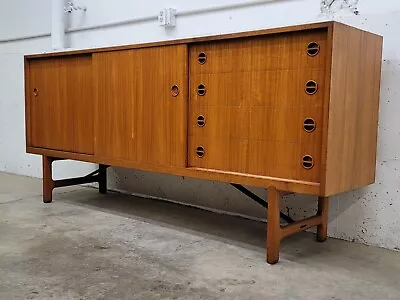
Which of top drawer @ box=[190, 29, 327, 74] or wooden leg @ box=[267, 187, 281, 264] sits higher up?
top drawer @ box=[190, 29, 327, 74]

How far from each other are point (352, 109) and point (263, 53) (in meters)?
0.44

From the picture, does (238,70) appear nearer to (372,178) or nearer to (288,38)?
(288,38)

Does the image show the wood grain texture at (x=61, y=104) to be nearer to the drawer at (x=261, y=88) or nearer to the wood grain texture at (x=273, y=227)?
the drawer at (x=261, y=88)

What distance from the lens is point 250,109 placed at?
1.92m

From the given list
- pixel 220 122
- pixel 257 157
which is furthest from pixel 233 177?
pixel 220 122

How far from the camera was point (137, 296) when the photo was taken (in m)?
1.54

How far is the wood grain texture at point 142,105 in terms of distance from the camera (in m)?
2.17

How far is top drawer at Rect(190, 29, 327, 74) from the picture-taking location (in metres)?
1.72

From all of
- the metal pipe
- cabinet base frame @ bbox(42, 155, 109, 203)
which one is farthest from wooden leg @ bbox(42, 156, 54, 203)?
the metal pipe

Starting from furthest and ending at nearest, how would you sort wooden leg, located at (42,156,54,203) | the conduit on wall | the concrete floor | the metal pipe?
1. the metal pipe
2. wooden leg, located at (42,156,54,203)
3. the conduit on wall
4. the concrete floor

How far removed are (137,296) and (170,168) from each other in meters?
0.80

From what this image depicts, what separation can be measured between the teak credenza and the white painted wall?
0.38 ft

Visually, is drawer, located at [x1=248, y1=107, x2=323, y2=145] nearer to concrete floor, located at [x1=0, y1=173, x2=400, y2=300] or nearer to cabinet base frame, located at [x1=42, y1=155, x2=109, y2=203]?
concrete floor, located at [x1=0, y1=173, x2=400, y2=300]

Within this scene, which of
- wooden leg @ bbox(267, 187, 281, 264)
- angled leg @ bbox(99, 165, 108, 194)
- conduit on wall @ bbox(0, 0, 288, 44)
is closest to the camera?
wooden leg @ bbox(267, 187, 281, 264)
